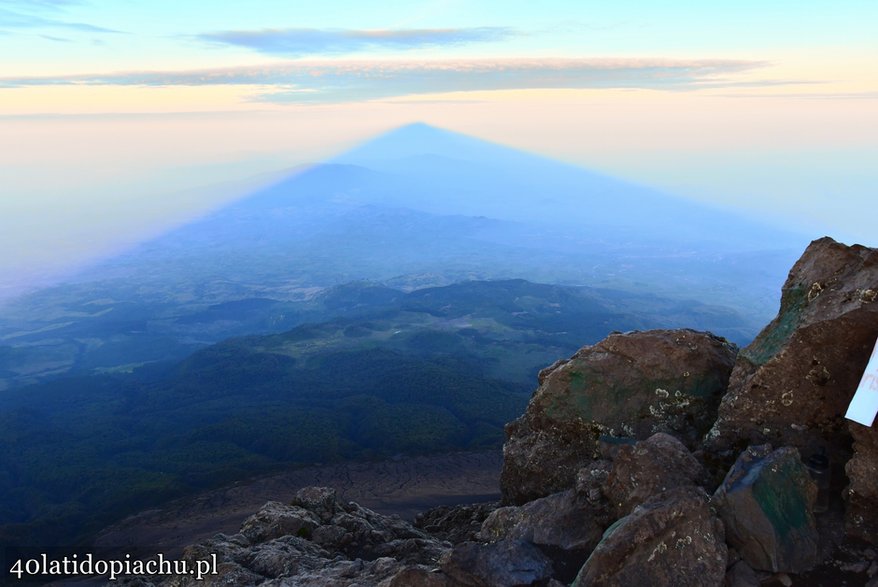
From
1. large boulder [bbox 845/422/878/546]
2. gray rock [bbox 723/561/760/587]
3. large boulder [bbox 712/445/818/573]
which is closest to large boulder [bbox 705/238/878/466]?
large boulder [bbox 845/422/878/546]

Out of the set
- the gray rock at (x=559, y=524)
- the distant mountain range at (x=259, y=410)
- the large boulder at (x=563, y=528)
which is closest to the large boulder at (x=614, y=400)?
the gray rock at (x=559, y=524)

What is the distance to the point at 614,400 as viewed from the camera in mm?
19719

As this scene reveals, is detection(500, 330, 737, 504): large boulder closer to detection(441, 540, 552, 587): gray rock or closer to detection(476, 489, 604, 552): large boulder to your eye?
detection(476, 489, 604, 552): large boulder

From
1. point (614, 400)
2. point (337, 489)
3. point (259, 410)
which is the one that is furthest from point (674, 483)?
point (259, 410)

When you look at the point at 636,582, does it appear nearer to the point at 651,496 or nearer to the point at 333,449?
the point at 651,496

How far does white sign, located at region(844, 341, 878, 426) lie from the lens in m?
11.7

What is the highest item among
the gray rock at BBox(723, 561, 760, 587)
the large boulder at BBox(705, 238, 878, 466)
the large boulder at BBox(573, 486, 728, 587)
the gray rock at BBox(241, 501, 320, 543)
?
the large boulder at BBox(705, 238, 878, 466)

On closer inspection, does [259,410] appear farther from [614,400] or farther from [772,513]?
[772,513]

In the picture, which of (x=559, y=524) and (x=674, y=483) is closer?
(x=674, y=483)

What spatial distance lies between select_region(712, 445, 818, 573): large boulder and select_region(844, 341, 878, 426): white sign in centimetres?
137

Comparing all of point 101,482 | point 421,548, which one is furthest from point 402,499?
point 101,482

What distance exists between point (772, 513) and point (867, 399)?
2.62 metres

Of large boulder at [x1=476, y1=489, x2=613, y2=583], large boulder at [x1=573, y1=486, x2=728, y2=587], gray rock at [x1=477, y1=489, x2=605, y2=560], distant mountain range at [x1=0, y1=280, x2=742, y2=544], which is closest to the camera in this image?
large boulder at [x1=573, y1=486, x2=728, y2=587]

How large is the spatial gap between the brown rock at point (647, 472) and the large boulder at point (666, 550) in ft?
5.92
